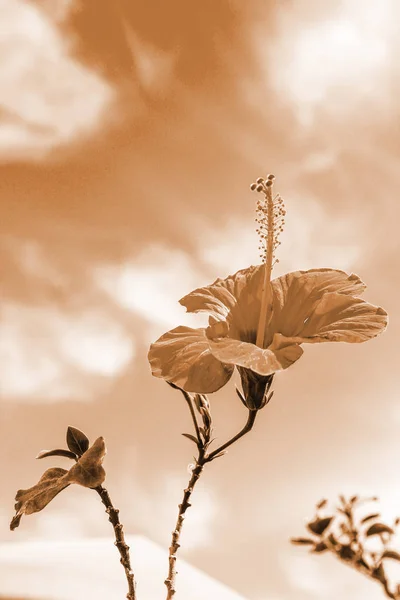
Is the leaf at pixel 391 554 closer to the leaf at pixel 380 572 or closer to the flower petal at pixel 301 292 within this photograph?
the leaf at pixel 380 572

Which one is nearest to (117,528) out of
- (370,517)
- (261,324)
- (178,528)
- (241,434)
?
(178,528)

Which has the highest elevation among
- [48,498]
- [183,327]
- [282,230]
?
[282,230]

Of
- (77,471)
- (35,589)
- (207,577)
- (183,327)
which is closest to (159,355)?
(183,327)

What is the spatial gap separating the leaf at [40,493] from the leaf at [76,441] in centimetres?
3

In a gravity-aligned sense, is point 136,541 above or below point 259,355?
above

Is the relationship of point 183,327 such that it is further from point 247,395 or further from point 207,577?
point 207,577

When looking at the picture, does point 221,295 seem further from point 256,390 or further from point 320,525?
point 320,525

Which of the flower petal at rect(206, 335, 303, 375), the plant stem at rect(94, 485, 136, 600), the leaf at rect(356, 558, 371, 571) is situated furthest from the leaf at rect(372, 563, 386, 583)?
the plant stem at rect(94, 485, 136, 600)

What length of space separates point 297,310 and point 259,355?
0.14 m

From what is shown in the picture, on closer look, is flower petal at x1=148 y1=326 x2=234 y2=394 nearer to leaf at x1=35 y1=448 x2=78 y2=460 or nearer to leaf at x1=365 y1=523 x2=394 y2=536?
leaf at x1=35 y1=448 x2=78 y2=460

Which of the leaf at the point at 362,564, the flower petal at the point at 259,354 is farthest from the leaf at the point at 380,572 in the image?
the flower petal at the point at 259,354

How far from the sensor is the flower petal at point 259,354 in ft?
2.43

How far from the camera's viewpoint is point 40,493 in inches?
30.9

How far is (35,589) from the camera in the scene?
1707 millimetres
